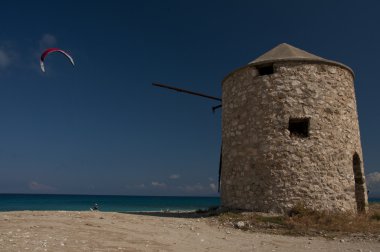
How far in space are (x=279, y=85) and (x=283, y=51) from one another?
6.32 feet

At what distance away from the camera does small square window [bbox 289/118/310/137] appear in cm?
1155

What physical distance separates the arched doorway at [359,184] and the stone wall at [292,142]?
0.25 feet

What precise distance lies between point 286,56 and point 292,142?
319 cm

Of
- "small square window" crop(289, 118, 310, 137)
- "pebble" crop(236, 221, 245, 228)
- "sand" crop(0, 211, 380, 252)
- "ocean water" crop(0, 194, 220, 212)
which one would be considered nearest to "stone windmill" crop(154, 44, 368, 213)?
"small square window" crop(289, 118, 310, 137)

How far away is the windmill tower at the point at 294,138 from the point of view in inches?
435

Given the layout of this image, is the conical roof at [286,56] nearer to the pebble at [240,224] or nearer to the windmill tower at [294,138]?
the windmill tower at [294,138]

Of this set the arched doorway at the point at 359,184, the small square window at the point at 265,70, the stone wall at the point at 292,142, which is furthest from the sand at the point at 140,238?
the small square window at the point at 265,70

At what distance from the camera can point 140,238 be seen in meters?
7.51

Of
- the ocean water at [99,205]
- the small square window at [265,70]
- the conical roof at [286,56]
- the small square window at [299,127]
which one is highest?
the conical roof at [286,56]

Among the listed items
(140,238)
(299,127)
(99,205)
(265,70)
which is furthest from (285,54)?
(99,205)

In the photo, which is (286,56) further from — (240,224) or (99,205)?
(99,205)

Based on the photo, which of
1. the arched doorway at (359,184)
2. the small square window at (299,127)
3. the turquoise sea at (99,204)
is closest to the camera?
the small square window at (299,127)

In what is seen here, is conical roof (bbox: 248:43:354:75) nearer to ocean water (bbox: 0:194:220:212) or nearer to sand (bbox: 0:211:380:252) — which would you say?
sand (bbox: 0:211:380:252)

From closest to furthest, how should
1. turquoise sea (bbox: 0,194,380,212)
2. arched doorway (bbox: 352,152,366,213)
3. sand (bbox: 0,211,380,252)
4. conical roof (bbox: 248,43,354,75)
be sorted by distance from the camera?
1. sand (bbox: 0,211,380,252)
2. conical roof (bbox: 248,43,354,75)
3. arched doorway (bbox: 352,152,366,213)
4. turquoise sea (bbox: 0,194,380,212)
